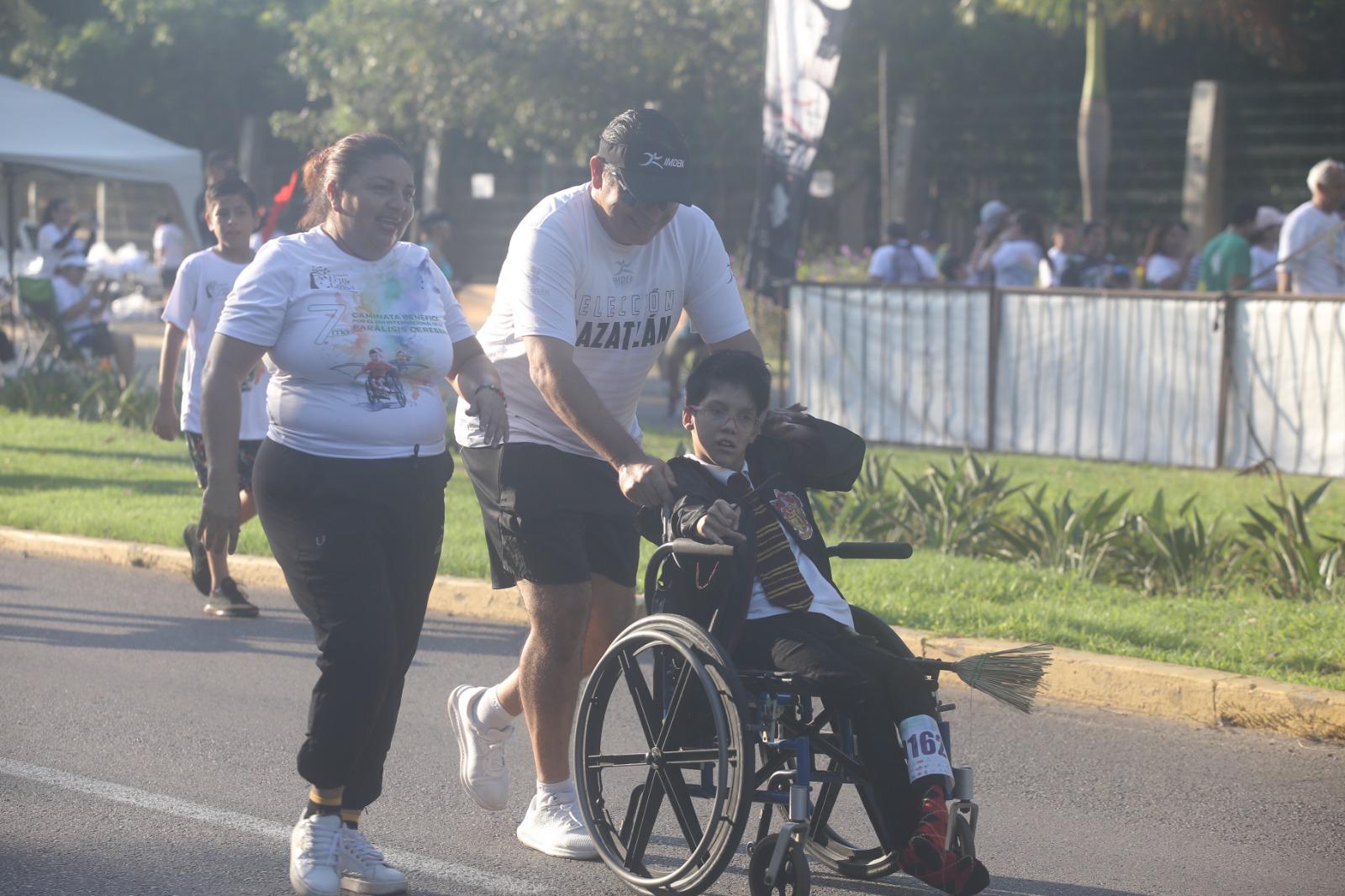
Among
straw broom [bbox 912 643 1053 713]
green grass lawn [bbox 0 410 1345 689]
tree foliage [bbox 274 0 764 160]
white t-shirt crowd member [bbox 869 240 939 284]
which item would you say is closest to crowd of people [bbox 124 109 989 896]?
straw broom [bbox 912 643 1053 713]

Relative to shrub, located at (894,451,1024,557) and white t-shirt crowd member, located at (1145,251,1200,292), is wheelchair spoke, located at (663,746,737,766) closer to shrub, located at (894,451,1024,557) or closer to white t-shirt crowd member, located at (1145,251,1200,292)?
shrub, located at (894,451,1024,557)

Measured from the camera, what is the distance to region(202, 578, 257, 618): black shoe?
770 cm

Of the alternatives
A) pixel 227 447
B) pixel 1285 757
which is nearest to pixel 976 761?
pixel 1285 757

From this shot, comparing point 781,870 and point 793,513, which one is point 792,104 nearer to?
point 793,513

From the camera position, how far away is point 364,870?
4172 mm

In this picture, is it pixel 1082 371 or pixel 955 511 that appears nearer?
pixel 955 511

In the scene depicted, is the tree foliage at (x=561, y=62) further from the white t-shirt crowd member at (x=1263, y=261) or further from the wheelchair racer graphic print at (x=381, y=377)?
the wheelchair racer graphic print at (x=381, y=377)

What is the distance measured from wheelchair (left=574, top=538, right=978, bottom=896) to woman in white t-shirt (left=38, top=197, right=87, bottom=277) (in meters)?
14.8

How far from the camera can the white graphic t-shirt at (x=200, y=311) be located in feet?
24.0

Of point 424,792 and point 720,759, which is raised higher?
point 720,759

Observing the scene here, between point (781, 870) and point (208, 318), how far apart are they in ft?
14.8

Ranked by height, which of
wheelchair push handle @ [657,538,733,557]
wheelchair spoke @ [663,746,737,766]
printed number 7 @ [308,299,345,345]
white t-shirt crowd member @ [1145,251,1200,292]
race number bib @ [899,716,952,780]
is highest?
white t-shirt crowd member @ [1145,251,1200,292]

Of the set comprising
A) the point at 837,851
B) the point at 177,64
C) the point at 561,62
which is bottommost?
the point at 837,851

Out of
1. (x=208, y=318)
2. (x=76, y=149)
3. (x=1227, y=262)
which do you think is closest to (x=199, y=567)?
(x=208, y=318)
